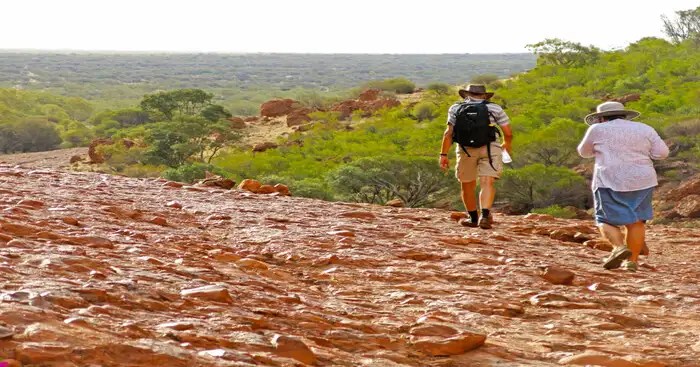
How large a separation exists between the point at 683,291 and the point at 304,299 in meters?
2.42

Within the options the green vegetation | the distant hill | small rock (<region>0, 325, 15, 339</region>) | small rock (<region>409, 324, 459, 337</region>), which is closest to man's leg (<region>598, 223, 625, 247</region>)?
small rock (<region>409, 324, 459, 337</region>)

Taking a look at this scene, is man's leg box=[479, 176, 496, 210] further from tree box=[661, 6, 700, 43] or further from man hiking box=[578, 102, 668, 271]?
tree box=[661, 6, 700, 43]

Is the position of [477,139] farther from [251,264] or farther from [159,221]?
[251,264]

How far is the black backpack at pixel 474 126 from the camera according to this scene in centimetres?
748

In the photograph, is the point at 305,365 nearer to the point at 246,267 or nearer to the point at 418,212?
the point at 246,267

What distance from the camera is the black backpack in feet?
24.5

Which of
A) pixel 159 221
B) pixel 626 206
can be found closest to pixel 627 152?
pixel 626 206

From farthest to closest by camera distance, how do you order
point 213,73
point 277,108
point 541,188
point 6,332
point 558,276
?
point 213,73
point 277,108
point 541,188
point 558,276
point 6,332

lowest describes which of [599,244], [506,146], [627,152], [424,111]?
[424,111]

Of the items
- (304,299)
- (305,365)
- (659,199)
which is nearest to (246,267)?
(304,299)

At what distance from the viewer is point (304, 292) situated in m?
4.81

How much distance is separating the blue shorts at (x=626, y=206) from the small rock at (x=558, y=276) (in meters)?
0.72

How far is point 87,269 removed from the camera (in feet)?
13.7

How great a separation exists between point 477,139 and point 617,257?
181cm
